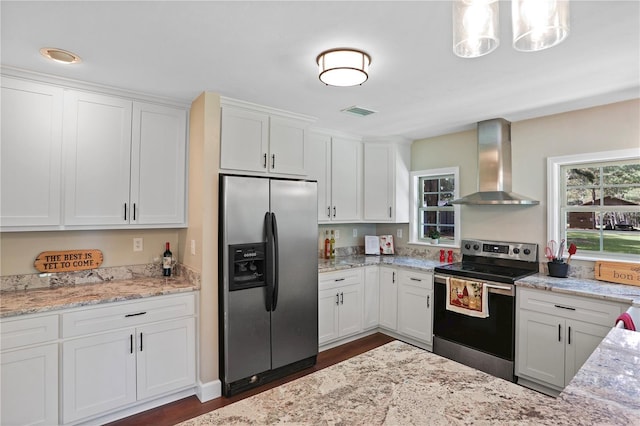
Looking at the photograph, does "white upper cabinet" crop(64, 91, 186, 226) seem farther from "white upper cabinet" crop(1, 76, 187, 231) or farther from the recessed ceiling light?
the recessed ceiling light

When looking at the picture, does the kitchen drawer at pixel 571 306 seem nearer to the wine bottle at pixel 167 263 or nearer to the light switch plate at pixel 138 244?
the wine bottle at pixel 167 263

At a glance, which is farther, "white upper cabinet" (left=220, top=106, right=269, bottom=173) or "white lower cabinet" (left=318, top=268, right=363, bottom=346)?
"white lower cabinet" (left=318, top=268, right=363, bottom=346)

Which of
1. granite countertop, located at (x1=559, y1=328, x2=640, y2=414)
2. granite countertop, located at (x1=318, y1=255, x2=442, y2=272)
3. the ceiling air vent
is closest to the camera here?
granite countertop, located at (x1=559, y1=328, x2=640, y2=414)

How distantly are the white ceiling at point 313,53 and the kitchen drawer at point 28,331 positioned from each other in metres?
1.63

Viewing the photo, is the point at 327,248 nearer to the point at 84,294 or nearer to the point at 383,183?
the point at 383,183

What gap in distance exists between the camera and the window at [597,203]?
284 cm

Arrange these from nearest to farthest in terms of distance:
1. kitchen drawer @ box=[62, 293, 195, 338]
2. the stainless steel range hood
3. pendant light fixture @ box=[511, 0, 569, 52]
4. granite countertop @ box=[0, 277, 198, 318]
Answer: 1. pendant light fixture @ box=[511, 0, 569, 52]
2. granite countertop @ box=[0, 277, 198, 318]
3. kitchen drawer @ box=[62, 293, 195, 338]
4. the stainless steel range hood

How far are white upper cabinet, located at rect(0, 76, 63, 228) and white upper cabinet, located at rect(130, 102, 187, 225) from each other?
1.62ft

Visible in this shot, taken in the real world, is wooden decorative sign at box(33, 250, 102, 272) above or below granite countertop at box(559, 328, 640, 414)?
above

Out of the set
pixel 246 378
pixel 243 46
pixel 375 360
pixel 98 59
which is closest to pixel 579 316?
pixel 375 360

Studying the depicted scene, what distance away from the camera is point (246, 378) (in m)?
2.73

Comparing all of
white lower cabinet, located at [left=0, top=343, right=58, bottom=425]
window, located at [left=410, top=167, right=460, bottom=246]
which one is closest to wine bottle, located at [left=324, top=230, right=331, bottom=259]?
window, located at [left=410, top=167, right=460, bottom=246]

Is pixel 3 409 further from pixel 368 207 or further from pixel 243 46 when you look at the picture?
pixel 368 207

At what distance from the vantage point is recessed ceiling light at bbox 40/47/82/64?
196 cm
